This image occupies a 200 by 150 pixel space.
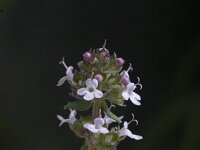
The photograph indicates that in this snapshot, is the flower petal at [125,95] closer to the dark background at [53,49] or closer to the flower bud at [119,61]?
the flower bud at [119,61]

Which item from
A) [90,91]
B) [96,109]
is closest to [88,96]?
[90,91]

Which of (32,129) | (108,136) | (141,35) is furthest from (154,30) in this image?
(108,136)

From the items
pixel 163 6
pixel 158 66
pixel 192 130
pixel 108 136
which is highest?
pixel 163 6

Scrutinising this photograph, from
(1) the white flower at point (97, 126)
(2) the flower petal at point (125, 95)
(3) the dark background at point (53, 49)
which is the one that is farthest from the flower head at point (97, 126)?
(3) the dark background at point (53, 49)

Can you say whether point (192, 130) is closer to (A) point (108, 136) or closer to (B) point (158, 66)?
(B) point (158, 66)

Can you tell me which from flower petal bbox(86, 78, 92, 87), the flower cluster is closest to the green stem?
the flower cluster

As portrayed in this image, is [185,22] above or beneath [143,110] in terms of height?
above

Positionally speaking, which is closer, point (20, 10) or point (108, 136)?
point (108, 136)

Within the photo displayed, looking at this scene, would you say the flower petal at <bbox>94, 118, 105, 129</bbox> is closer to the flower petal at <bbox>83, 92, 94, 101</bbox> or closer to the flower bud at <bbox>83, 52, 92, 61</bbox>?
the flower petal at <bbox>83, 92, 94, 101</bbox>

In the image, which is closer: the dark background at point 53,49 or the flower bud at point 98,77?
the flower bud at point 98,77
